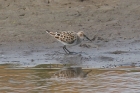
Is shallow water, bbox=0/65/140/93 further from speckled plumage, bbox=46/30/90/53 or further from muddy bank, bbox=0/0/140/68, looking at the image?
speckled plumage, bbox=46/30/90/53

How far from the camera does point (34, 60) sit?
1269 centimetres

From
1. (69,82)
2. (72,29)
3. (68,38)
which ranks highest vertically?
(72,29)

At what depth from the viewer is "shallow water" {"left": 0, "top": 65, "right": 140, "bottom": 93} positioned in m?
10.2

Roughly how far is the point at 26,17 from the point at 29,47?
6.24 ft

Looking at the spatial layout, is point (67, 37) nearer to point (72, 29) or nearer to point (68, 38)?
point (68, 38)

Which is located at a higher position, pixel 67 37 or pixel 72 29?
pixel 72 29

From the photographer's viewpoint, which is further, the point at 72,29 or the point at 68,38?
the point at 72,29

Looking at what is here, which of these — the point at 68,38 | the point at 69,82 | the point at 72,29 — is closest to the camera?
the point at 69,82

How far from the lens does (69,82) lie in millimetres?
10750

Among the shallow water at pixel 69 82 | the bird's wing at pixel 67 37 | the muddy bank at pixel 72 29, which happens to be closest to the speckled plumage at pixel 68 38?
the bird's wing at pixel 67 37

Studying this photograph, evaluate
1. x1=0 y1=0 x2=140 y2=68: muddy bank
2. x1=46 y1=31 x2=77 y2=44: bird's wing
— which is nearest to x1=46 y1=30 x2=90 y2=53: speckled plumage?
x1=46 y1=31 x2=77 y2=44: bird's wing

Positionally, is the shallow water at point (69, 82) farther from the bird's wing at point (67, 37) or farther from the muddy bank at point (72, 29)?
the bird's wing at point (67, 37)

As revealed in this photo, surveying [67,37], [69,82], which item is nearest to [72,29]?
[67,37]

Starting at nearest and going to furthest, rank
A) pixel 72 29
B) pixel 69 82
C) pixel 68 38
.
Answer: pixel 69 82, pixel 68 38, pixel 72 29
